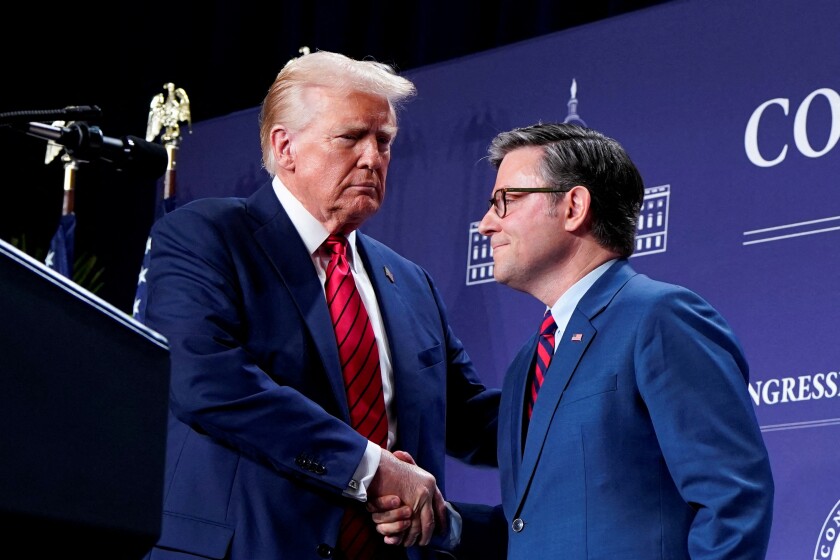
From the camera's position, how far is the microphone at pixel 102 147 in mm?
2229

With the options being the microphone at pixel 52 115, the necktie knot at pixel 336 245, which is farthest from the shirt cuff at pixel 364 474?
the microphone at pixel 52 115

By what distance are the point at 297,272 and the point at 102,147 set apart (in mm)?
→ 496

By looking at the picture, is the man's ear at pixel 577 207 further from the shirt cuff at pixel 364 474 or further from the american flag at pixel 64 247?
the american flag at pixel 64 247

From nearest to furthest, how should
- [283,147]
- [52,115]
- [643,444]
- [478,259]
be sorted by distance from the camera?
1. [52,115]
2. [643,444]
3. [283,147]
4. [478,259]

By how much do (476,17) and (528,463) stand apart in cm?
280

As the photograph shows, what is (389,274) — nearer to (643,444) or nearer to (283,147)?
(283,147)

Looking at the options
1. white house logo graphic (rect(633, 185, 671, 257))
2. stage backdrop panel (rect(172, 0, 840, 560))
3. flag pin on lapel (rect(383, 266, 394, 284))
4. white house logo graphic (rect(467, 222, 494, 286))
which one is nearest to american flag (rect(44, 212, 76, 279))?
stage backdrop panel (rect(172, 0, 840, 560))

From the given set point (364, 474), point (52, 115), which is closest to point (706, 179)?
point (364, 474)

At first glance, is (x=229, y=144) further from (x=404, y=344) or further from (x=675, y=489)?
(x=675, y=489)

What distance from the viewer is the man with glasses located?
6.50 ft

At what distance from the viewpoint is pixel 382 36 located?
195 inches

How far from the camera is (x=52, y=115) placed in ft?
5.84

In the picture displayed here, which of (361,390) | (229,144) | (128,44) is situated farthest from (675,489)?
(128,44)

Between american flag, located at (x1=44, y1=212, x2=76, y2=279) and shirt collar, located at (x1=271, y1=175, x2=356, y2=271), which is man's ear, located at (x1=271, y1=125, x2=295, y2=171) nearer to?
shirt collar, located at (x1=271, y1=175, x2=356, y2=271)
